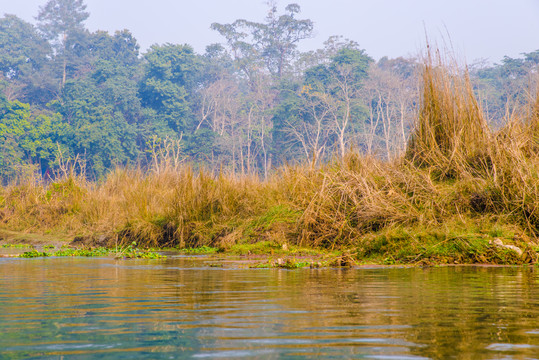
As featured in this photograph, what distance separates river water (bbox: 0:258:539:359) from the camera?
252 centimetres

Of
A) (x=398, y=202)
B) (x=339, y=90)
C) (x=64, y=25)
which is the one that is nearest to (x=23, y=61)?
(x=64, y=25)

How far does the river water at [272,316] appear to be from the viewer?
252cm

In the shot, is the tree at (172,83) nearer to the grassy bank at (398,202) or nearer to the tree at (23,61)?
the tree at (23,61)

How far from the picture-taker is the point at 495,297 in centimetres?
413

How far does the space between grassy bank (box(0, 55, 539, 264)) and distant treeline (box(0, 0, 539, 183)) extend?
2883 centimetres

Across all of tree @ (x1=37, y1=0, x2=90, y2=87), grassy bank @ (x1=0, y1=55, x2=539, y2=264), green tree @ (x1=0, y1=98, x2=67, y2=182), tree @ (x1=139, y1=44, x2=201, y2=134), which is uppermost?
tree @ (x1=37, y1=0, x2=90, y2=87)

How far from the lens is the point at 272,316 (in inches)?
133

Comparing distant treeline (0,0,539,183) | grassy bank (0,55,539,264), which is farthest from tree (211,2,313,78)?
grassy bank (0,55,539,264)

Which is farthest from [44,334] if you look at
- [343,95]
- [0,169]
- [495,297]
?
[343,95]

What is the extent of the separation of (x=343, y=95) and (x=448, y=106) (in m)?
37.6

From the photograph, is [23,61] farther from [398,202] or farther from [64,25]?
[398,202]

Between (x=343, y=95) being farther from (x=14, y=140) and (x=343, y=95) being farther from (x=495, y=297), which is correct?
(x=495, y=297)

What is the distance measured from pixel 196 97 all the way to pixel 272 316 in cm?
4964

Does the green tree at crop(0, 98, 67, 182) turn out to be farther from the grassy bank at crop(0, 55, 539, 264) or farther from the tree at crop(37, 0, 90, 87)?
the grassy bank at crop(0, 55, 539, 264)
